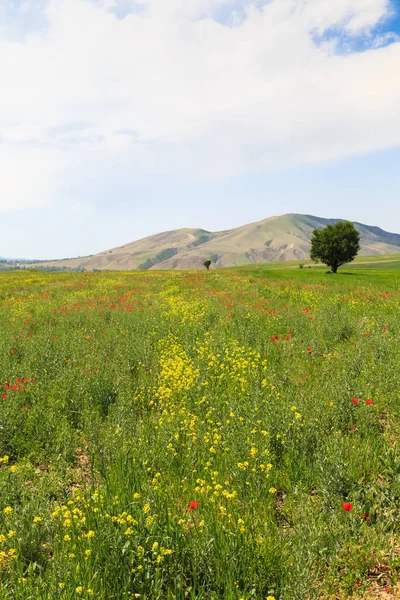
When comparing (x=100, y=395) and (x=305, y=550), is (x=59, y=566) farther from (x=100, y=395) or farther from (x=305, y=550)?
(x=100, y=395)

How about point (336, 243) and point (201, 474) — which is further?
point (336, 243)

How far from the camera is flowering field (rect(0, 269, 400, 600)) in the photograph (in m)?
2.88

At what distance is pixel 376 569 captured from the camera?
308 cm

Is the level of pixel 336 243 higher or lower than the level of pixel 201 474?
higher

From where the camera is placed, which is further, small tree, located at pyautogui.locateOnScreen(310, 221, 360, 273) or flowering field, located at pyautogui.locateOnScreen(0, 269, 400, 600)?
small tree, located at pyautogui.locateOnScreen(310, 221, 360, 273)

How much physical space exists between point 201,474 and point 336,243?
62220 millimetres

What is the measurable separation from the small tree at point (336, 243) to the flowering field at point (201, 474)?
55.1 m

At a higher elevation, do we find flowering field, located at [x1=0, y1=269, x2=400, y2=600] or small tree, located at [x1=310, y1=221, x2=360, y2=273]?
small tree, located at [x1=310, y1=221, x2=360, y2=273]

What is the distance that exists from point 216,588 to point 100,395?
4.66 m

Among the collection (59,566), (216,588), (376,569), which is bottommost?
(376,569)

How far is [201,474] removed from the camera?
14.0 ft

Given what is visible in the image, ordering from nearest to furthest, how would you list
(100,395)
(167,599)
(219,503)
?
(167,599)
(219,503)
(100,395)

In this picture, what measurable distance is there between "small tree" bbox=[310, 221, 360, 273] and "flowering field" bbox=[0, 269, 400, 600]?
55.1 meters

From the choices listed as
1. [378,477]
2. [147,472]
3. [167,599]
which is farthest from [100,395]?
[378,477]
